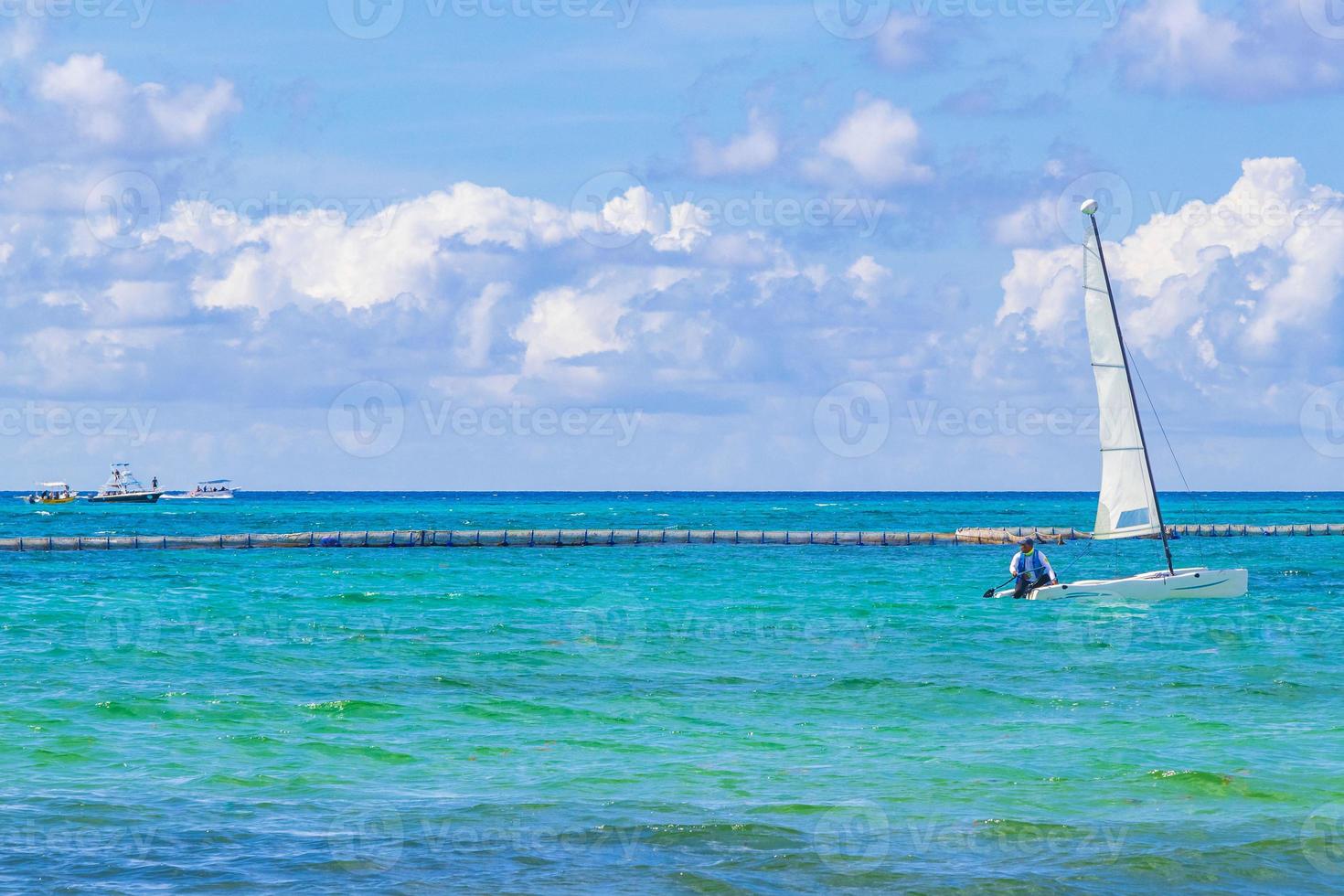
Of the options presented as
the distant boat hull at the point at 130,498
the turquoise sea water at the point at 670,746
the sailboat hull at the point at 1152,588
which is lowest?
the turquoise sea water at the point at 670,746

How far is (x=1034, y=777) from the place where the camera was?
17672mm

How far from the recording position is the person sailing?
40.8m

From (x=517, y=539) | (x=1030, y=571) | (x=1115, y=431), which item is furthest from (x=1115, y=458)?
(x=517, y=539)

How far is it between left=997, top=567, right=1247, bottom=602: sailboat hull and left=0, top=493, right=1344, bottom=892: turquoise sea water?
49cm

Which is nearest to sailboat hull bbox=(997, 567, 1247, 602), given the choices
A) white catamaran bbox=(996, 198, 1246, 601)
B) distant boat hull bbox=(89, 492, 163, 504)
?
white catamaran bbox=(996, 198, 1246, 601)

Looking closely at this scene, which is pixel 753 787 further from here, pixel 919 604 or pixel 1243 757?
pixel 919 604

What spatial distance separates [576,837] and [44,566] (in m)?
54.5

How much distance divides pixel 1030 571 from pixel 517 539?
155 ft

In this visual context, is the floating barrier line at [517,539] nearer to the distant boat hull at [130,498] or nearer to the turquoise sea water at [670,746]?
the turquoise sea water at [670,746]

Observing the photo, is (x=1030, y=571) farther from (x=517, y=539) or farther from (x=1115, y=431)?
(x=517, y=539)

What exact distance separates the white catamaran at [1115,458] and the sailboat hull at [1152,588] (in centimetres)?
3

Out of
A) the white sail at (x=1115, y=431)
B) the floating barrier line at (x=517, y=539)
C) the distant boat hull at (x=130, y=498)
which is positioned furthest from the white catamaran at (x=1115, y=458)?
the distant boat hull at (x=130, y=498)

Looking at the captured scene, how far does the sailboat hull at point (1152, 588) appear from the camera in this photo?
40469 mm

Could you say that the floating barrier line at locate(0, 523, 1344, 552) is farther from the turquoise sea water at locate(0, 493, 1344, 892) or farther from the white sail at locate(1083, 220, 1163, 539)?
the white sail at locate(1083, 220, 1163, 539)
